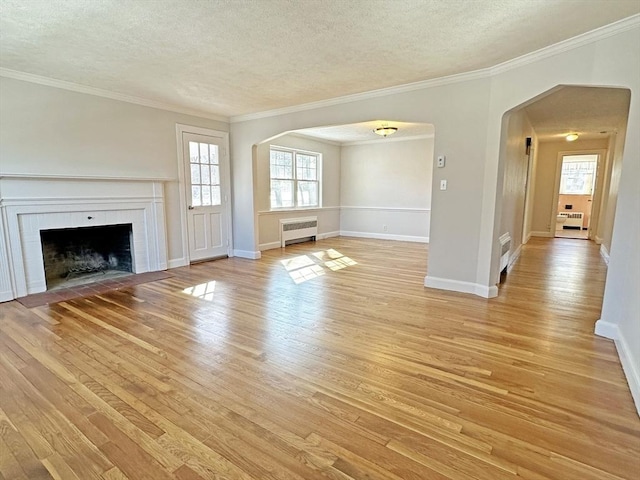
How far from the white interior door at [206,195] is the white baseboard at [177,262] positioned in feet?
0.48

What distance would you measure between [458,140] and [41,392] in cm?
436

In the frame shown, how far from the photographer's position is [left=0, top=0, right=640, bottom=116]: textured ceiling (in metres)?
2.38

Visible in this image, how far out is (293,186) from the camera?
7840mm

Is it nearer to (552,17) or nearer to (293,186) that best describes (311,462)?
(552,17)

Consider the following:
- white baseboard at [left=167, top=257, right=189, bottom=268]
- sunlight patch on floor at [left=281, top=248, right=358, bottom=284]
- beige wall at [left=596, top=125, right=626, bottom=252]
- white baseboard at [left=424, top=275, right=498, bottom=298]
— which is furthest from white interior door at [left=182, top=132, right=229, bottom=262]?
beige wall at [left=596, top=125, right=626, bottom=252]

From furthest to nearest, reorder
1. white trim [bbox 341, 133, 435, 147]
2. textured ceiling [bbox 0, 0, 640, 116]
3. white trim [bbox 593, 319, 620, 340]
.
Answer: white trim [bbox 341, 133, 435, 147] → white trim [bbox 593, 319, 620, 340] → textured ceiling [bbox 0, 0, 640, 116]

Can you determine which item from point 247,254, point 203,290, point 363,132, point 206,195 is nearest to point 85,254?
point 206,195

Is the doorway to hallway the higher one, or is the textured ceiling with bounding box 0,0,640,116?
the textured ceiling with bounding box 0,0,640,116

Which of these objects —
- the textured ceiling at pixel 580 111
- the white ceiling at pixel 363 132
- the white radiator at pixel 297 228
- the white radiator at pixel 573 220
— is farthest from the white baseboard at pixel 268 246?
the white radiator at pixel 573 220

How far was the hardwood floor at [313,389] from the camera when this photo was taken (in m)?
1.51

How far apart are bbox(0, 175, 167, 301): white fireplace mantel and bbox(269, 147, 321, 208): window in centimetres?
277

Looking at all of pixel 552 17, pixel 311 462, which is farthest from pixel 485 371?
pixel 552 17

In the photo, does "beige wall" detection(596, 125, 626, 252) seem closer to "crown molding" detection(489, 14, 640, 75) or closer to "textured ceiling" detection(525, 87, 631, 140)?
"textured ceiling" detection(525, 87, 631, 140)

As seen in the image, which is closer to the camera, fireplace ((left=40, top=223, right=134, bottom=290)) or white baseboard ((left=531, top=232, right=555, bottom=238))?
fireplace ((left=40, top=223, right=134, bottom=290))
